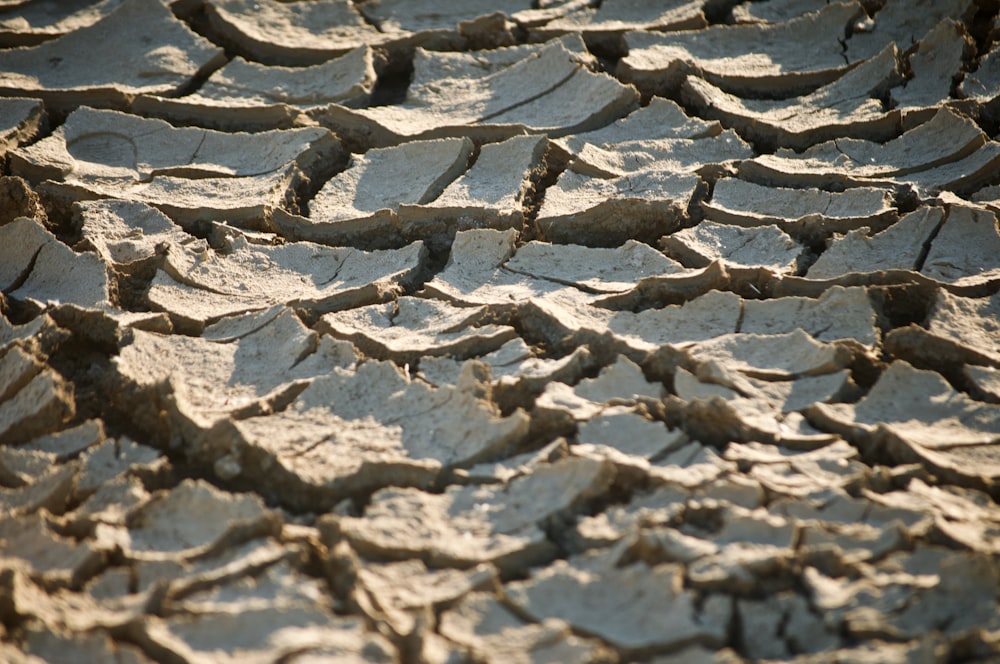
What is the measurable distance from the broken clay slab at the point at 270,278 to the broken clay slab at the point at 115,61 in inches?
27.9

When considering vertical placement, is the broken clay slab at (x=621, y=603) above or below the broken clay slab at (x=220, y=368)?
above

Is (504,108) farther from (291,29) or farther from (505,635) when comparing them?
(505,635)

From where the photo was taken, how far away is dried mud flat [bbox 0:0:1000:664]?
4.28 ft

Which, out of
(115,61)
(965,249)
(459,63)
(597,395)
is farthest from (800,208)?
(115,61)

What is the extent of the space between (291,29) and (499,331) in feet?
4.63

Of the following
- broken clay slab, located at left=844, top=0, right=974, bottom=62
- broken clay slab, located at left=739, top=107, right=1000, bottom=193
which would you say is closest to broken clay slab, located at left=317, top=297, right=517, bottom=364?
broken clay slab, located at left=739, top=107, right=1000, bottom=193

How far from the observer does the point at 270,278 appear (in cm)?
202

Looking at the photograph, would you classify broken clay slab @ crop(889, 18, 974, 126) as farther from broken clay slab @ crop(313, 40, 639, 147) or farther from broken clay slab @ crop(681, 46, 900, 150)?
broken clay slab @ crop(313, 40, 639, 147)

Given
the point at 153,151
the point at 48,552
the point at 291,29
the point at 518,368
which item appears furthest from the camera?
the point at 291,29

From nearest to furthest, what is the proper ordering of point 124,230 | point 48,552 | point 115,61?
1. point 48,552
2. point 124,230
3. point 115,61

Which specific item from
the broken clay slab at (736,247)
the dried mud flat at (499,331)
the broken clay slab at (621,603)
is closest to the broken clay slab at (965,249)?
the dried mud flat at (499,331)

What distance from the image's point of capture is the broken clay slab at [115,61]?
247 cm

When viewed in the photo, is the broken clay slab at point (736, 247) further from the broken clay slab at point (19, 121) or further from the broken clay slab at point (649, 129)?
the broken clay slab at point (19, 121)

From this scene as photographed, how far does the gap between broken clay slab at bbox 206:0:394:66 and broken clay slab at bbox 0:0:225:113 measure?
94mm
